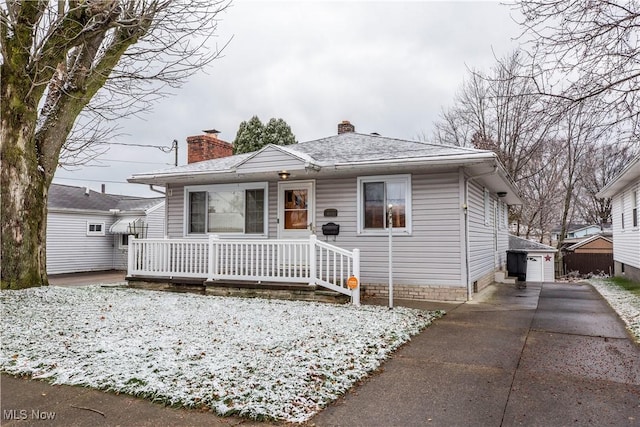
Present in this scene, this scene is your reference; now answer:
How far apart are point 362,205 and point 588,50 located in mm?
4873

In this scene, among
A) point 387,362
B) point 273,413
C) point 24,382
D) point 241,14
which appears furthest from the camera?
point 241,14

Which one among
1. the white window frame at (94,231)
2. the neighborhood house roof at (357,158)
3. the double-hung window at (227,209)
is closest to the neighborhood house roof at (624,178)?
the neighborhood house roof at (357,158)

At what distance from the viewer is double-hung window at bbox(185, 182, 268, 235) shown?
995 centimetres

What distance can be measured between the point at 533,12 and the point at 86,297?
840 centimetres

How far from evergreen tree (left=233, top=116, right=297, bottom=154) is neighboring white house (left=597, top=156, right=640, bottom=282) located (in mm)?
16351

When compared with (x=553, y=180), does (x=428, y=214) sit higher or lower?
lower

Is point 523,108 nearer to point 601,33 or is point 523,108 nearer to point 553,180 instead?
point 601,33

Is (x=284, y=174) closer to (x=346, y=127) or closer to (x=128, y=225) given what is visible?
(x=346, y=127)

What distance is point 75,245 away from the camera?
1788 centimetres

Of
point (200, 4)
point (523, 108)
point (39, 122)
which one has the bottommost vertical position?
point (523, 108)

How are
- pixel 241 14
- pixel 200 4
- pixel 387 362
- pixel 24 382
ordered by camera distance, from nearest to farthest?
pixel 24 382
pixel 387 362
pixel 200 4
pixel 241 14

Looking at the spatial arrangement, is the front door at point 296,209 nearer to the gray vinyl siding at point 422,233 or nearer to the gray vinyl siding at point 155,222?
the gray vinyl siding at point 422,233

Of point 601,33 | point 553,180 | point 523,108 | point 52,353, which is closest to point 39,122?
point 52,353

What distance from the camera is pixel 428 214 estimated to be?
8.28 metres
